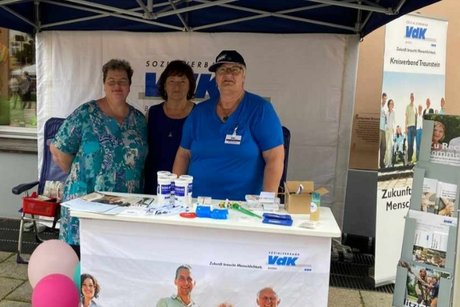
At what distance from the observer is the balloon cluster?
7.55 feet

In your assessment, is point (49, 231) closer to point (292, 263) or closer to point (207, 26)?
point (207, 26)

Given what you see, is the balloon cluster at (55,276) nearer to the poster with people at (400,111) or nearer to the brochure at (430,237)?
the brochure at (430,237)

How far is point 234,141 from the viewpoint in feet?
8.20

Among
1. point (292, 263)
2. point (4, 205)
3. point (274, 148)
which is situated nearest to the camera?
point (292, 263)

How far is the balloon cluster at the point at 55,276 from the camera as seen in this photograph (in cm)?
230

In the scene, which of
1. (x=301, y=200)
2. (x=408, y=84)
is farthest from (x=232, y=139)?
(x=408, y=84)

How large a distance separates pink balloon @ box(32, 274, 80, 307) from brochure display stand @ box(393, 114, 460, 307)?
175 centimetres

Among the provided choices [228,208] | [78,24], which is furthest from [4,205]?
[228,208]

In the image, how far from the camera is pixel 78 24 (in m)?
4.05

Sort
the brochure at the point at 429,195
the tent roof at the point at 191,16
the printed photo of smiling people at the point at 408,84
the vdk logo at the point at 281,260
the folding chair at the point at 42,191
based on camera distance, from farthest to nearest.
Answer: the folding chair at the point at 42,191, the tent roof at the point at 191,16, the printed photo of smiling people at the point at 408,84, the brochure at the point at 429,195, the vdk logo at the point at 281,260

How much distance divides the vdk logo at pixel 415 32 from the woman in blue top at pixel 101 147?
7.06 feet

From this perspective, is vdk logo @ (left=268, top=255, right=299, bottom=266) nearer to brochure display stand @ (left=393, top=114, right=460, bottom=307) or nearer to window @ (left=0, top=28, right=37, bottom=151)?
brochure display stand @ (left=393, top=114, right=460, bottom=307)

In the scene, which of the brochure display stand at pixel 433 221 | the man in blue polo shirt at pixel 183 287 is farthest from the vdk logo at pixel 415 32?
the man in blue polo shirt at pixel 183 287

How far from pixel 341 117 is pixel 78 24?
2.52m
